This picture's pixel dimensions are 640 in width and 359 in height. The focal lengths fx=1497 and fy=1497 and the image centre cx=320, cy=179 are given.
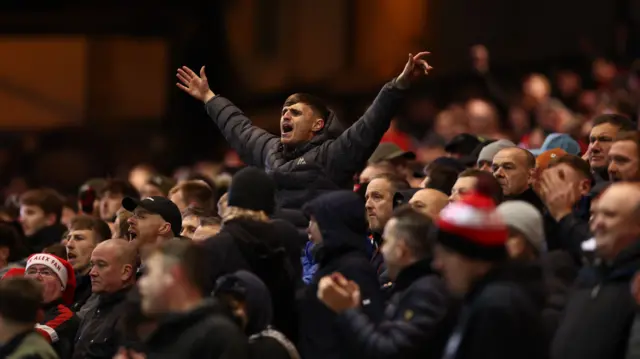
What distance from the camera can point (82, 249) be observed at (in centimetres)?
941

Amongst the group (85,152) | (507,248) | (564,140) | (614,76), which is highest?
(507,248)

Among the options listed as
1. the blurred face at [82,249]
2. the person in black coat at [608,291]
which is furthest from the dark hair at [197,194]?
the person in black coat at [608,291]

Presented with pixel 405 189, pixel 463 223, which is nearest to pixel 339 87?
pixel 405 189

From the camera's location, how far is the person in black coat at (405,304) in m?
5.99

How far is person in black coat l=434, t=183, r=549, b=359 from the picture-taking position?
215 inches

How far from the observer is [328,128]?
8.82 m

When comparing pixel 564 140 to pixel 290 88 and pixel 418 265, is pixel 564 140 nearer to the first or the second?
pixel 418 265

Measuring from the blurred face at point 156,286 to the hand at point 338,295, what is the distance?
0.64 meters

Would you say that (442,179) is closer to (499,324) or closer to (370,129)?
(370,129)

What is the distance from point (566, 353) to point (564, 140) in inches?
161

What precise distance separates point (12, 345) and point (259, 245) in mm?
1273

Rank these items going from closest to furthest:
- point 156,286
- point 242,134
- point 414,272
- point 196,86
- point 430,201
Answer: point 156,286 → point 414,272 → point 430,201 → point 242,134 → point 196,86

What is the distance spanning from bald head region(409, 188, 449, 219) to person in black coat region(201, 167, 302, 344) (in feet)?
3.52

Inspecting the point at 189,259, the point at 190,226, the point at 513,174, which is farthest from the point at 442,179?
the point at 189,259
